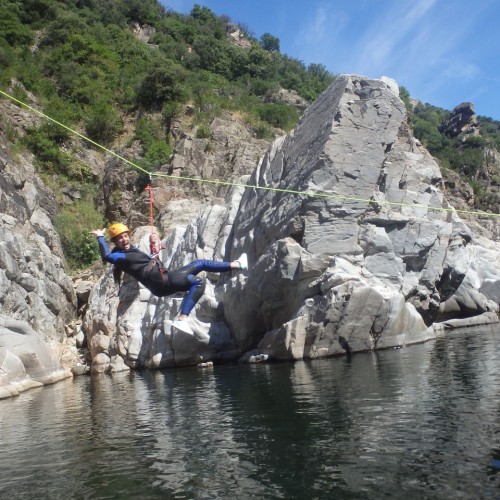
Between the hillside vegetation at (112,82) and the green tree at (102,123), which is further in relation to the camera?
the green tree at (102,123)

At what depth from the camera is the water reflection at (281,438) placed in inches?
215

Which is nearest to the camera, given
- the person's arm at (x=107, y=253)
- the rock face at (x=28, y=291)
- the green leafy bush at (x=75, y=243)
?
the person's arm at (x=107, y=253)

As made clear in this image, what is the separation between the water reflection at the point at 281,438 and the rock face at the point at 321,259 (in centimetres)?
436

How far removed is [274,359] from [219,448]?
11.7 m

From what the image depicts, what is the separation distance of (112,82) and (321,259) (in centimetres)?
3388

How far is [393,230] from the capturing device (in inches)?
859

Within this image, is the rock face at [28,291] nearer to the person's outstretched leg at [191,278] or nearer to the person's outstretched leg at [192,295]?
the person's outstretched leg at [192,295]

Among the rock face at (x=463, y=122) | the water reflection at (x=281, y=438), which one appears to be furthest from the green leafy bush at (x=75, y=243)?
the rock face at (x=463, y=122)

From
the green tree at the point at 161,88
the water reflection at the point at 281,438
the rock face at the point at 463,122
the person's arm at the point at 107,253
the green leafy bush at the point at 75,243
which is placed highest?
the rock face at the point at 463,122

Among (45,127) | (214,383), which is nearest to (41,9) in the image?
(45,127)

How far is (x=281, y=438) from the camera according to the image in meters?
7.38

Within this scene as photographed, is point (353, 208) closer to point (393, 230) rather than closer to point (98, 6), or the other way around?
point (393, 230)

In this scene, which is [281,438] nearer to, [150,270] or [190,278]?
[190,278]

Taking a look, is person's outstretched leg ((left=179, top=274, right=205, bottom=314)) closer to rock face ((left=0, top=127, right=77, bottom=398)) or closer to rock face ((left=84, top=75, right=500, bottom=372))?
rock face ((left=84, top=75, right=500, bottom=372))
